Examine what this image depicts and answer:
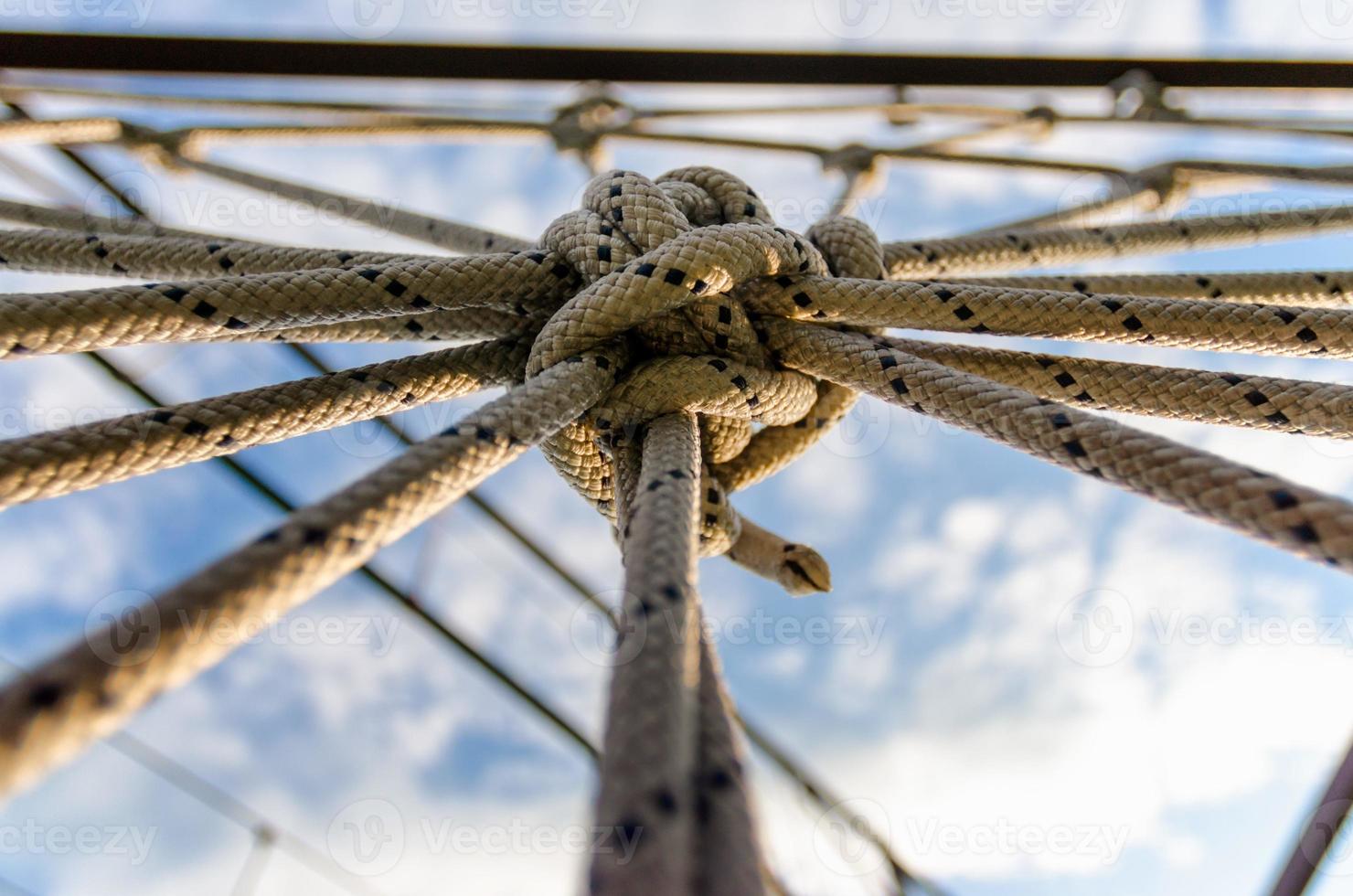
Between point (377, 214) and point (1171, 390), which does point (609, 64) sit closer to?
point (377, 214)

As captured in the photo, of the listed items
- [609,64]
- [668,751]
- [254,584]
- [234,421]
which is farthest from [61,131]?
[668,751]

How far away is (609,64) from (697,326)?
1.65 m

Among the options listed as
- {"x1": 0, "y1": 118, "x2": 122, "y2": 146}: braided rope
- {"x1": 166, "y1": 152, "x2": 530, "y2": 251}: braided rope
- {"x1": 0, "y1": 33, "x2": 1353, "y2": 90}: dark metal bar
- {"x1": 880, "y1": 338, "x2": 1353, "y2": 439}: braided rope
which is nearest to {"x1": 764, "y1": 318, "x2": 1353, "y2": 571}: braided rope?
{"x1": 880, "y1": 338, "x2": 1353, "y2": 439}: braided rope

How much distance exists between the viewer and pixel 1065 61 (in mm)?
2902

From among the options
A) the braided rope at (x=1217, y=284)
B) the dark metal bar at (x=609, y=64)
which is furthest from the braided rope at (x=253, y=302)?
the dark metal bar at (x=609, y=64)

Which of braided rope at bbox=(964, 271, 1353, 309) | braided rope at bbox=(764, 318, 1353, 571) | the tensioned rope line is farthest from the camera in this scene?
braided rope at bbox=(964, 271, 1353, 309)

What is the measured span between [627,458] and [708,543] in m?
0.21

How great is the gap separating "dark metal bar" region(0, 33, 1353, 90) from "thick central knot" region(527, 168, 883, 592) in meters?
1.31

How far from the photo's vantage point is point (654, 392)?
134 centimetres

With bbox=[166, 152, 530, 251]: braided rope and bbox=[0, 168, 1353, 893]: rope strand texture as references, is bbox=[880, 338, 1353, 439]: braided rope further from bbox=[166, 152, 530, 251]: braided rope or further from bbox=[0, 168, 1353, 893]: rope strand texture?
bbox=[166, 152, 530, 251]: braided rope

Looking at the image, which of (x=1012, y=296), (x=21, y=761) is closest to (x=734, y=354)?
(x=1012, y=296)

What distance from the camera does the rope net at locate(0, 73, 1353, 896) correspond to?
0.78 meters

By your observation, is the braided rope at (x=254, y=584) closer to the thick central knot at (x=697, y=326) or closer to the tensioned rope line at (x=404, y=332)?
the thick central knot at (x=697, y=326)

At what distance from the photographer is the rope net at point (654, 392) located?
0.78 metres
